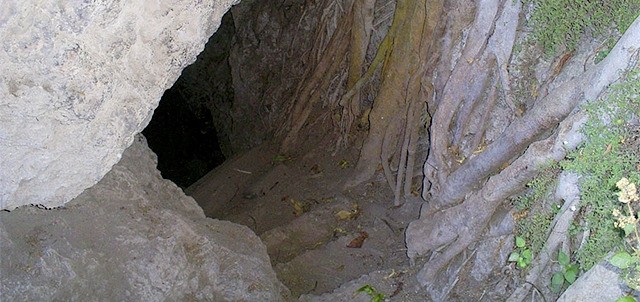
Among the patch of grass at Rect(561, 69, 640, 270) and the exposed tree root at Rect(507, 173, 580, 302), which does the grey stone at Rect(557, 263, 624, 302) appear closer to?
the patch of grass at Rect(561, 69, 640, 270)

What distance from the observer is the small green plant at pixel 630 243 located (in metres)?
1.56

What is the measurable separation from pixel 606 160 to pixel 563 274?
0.44 metres

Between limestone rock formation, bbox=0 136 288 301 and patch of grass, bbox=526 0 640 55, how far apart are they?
1.57m

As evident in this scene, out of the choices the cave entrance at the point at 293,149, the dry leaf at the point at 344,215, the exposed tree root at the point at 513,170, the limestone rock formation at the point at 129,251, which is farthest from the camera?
the dry leaf at the point at 344,215

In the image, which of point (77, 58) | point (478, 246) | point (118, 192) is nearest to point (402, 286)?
point (478, 246)

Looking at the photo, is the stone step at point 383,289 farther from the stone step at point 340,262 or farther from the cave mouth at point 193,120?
the cave mouth at point 193,120

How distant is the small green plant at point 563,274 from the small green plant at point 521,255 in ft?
0.46

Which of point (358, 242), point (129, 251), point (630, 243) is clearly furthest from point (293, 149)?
point (630, 243)

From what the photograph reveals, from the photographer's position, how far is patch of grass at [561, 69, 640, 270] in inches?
71.1

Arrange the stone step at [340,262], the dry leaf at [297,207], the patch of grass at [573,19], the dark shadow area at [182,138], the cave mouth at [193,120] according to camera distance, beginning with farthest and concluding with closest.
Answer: the dark shadow area at [182,138] < the cave mouth at [193,120] < the dry leaf at [297,207] < the stone step at [340,262] < the patch of grass at [573,19]

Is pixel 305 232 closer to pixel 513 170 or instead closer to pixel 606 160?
pixel 513 170

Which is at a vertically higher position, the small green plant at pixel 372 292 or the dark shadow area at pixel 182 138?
the dark shadow area at pixel 182 138

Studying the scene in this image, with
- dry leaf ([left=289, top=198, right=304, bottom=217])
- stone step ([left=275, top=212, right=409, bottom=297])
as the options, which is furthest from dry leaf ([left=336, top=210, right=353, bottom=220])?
dry leaf ([left=289, top=198, right=304, bottom=217])

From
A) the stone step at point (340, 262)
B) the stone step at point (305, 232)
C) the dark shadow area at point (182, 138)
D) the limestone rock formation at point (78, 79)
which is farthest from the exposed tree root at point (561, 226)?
the dark shadow area at point (182, 138)
